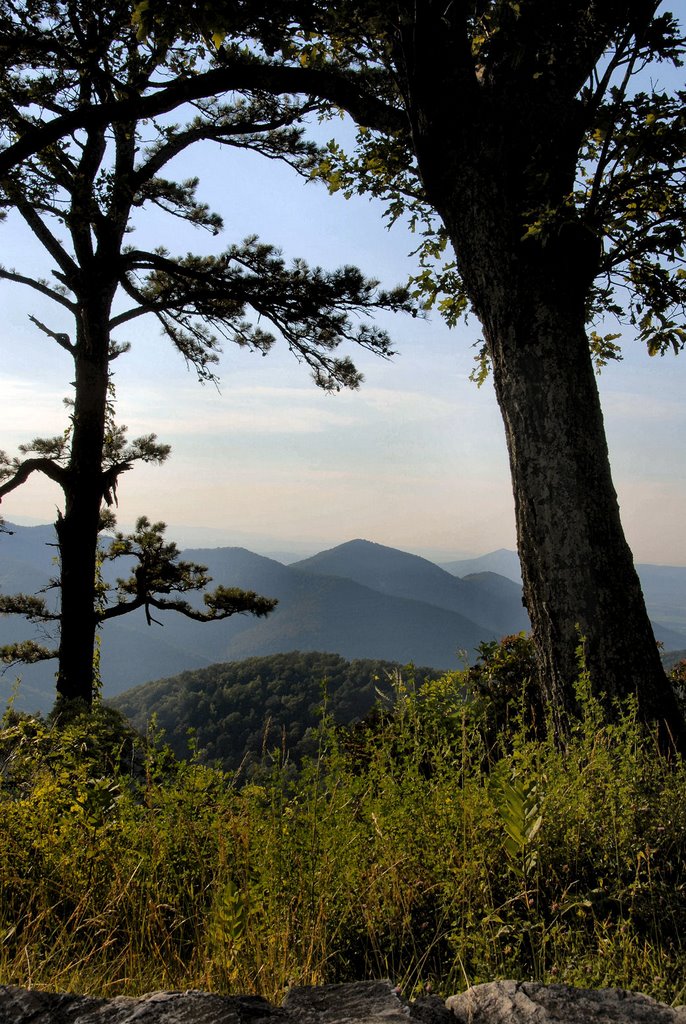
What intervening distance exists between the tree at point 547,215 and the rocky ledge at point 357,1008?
10.4 feet

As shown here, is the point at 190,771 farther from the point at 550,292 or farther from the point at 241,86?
the point at 241,86

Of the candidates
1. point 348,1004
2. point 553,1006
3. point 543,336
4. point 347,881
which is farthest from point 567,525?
point 348,1004

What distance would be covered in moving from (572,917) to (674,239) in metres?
4.75

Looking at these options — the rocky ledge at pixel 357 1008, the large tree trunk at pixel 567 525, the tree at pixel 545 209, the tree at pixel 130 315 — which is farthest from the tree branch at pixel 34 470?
the rocky ledge at pixel 357 1008

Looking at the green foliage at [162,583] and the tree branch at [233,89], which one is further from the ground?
the tree branch at [233,89]

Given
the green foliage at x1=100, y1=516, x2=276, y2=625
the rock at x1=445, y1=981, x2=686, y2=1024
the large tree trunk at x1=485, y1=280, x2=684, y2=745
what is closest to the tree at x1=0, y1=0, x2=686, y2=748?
the large tree trunk at x1=485, y1=280, x2=684, y2=745

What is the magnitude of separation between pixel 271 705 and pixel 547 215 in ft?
39.8

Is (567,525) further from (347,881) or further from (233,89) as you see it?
(233,89)

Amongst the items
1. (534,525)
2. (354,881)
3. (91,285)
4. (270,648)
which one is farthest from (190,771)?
(270,648)

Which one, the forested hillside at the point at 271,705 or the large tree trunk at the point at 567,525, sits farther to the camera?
the large tree trunk at the point at 567,525

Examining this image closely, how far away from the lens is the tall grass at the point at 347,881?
227cm

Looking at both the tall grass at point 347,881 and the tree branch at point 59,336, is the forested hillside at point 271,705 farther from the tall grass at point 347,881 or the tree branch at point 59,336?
the tree branch at point 59,336

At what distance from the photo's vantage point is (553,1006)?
157 cm

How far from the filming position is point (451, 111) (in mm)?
5410
